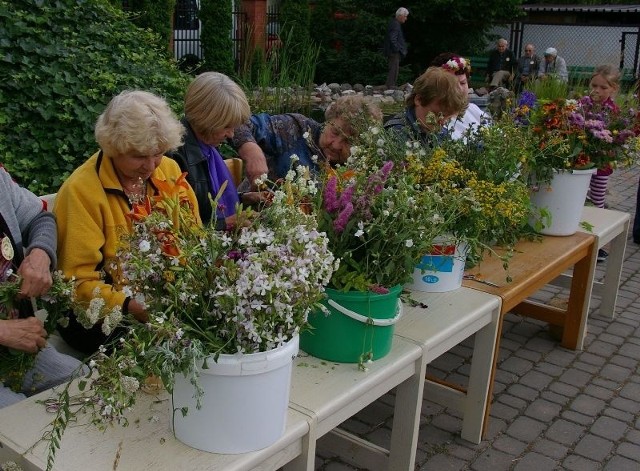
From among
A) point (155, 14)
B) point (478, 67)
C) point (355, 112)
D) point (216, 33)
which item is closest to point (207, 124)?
point (355, 112)

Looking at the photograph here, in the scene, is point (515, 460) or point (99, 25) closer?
point (515, 460)

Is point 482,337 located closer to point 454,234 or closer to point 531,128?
point 454,234

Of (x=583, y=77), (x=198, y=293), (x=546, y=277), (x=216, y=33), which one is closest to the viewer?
(x=198, y=293)

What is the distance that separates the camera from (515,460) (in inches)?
122

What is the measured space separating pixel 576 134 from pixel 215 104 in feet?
5.73

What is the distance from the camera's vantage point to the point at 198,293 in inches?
62.0

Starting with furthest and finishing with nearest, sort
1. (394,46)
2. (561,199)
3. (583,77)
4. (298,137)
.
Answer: (394,46) → (583,77) → (298,137) → (561,199)

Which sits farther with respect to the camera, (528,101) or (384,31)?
(384,31)

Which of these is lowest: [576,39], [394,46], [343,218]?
[343,218]

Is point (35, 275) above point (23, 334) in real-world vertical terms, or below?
above

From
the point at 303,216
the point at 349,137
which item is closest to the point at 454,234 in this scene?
the point at 349,137

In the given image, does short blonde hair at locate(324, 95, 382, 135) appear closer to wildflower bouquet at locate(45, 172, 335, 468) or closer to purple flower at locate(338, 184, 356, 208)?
purple flower at locate(338, 184, 356, 208)

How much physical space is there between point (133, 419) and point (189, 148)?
147cm

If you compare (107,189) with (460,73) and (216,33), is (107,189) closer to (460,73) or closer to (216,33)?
(460,73)
